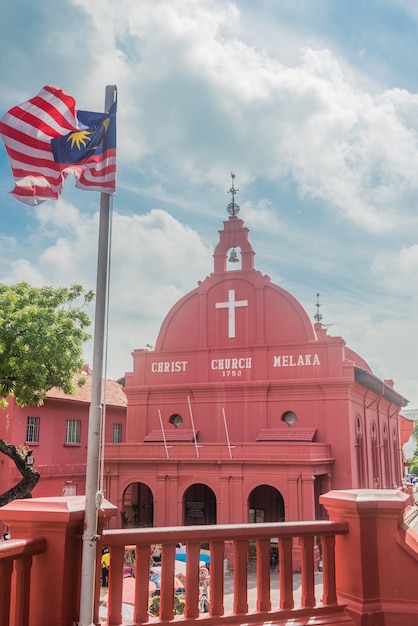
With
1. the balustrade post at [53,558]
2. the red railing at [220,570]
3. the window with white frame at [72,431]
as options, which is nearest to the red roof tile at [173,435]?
the window with white frame at [72,431]

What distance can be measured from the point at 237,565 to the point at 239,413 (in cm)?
2204

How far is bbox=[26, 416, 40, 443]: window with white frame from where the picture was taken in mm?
28141

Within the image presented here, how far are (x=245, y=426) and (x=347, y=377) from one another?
504 cm

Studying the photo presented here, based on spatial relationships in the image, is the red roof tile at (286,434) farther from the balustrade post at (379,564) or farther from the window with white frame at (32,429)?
the balustrade post at (379,564)

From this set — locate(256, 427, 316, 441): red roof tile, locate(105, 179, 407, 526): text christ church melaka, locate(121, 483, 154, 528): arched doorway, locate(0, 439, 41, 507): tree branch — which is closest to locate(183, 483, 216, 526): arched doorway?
locate(105, 179, 407, 526): text christ church melaka

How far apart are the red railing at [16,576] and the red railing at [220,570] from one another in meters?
0.57

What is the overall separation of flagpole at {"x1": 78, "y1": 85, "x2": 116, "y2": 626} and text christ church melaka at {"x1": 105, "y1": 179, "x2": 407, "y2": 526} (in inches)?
763

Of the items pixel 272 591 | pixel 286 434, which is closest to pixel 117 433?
pixel 286 434

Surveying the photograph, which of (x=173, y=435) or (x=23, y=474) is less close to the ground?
(x=173, y=435)

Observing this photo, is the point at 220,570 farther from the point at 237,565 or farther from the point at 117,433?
the point at 117,433

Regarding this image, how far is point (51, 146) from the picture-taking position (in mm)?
5387

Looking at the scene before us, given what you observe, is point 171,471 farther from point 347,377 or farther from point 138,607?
point 138,607

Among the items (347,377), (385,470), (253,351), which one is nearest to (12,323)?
(253,351)

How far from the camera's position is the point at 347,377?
991 inches
